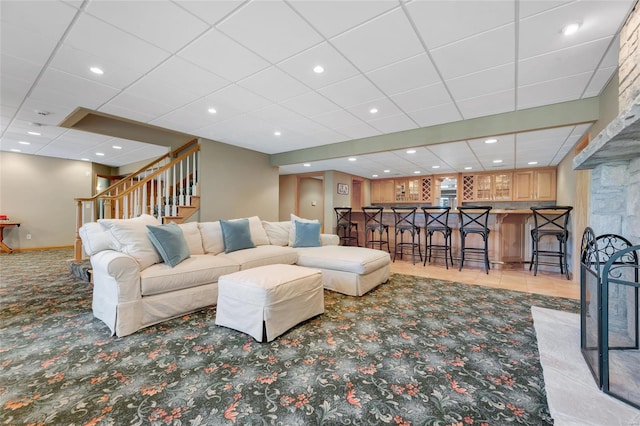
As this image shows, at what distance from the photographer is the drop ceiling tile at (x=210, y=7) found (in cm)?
172

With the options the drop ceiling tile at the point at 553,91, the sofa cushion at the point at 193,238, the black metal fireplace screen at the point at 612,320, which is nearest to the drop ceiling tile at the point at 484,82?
the drop ceiling tile at the point at 553,91

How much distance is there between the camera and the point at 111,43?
2146mm

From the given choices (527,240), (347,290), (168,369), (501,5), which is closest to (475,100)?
(501,5)

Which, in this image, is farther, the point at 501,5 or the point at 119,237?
the point at 119,237

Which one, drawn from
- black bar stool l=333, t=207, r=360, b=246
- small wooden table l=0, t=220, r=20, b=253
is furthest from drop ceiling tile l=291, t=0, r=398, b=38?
small wooden table l=0, t=220, r=20, b=253

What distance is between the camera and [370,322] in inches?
93.8

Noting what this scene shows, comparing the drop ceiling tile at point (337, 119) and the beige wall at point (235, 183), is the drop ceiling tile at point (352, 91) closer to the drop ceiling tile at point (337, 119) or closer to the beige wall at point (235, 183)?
the drop ceiling tile at point (337, 119)

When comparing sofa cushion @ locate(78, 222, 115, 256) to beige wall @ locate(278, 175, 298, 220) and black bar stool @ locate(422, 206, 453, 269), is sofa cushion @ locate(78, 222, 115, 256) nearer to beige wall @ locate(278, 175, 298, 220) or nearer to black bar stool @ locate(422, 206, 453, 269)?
black bar stool @ locate(422, 206, 453, 269)

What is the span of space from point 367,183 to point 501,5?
776 cm

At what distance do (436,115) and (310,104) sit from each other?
177 centimetres

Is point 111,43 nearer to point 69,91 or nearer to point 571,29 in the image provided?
point 69,91

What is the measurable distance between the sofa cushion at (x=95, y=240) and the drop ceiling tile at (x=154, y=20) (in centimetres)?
180

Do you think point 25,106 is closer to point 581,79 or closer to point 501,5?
point 501,5

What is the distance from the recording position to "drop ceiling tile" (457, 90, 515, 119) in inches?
120
